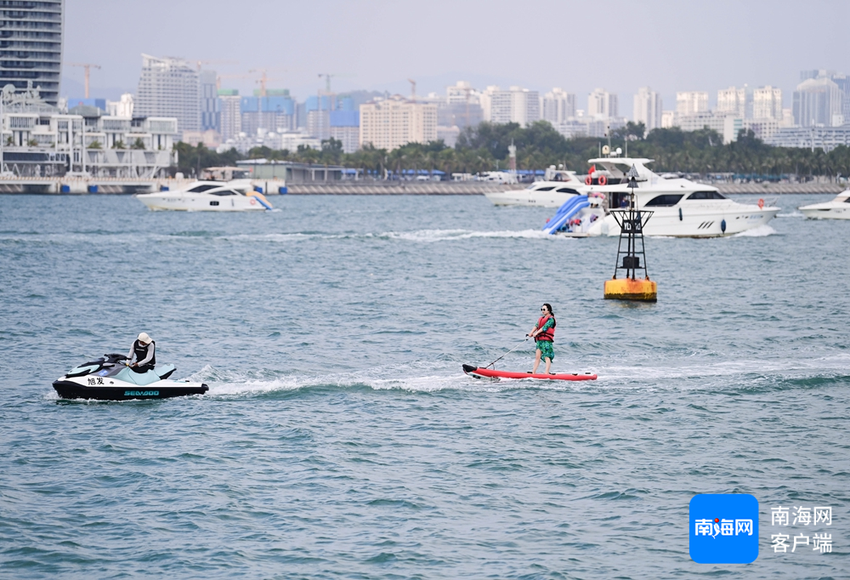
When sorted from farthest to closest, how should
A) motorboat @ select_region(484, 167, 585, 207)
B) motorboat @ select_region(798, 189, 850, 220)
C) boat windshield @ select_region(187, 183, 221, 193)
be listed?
motorboat @ select_region(484, 167, 585, 207) < boat windshield @ select_region(187, 183, 221, 193) < motorboat @ select_region(798, 189, 850, 220)

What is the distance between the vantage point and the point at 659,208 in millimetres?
71250

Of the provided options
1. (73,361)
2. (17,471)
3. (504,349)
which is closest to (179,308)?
(73,361)

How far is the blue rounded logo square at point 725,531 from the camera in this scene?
1678cm

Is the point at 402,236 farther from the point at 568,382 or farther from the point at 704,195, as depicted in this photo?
the point at 568,382

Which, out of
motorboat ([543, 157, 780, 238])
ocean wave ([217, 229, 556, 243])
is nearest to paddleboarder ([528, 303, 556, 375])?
motorboat ([543, 157, 780, 238])

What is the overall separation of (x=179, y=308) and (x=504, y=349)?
1542cm

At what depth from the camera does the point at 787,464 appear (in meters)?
21.3

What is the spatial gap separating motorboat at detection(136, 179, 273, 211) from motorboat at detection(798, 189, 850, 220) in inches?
2140

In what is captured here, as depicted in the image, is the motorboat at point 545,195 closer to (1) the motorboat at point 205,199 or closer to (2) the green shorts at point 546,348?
(1) the motorboat at point 205,199

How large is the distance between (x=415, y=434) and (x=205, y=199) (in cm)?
9915

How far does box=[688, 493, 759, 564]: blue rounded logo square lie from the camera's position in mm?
16781

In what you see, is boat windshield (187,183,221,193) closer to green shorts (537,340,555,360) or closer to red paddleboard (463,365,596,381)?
red paddleboard (463,365,596,381)

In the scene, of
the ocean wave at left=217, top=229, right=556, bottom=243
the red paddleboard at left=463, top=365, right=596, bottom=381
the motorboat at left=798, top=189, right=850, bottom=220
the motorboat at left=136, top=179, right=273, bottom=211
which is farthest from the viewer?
the motorboat at left=136, top=179, right=273, bottom=211

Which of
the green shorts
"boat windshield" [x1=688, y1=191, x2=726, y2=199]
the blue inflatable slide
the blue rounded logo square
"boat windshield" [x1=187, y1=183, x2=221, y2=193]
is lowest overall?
the blue rounded logo square
